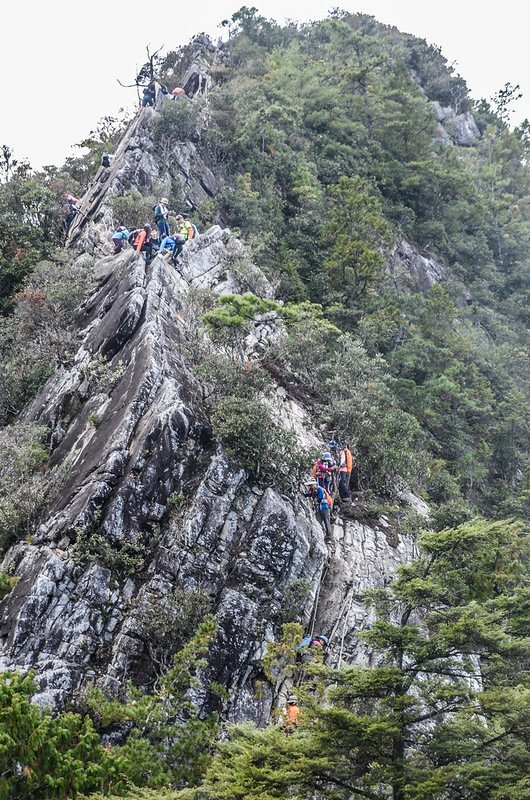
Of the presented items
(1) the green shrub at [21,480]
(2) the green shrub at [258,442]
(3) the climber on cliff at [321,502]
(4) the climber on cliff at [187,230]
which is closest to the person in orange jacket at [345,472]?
(3) the climber on cliff at [321,502]

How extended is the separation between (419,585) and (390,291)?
26.7 metres

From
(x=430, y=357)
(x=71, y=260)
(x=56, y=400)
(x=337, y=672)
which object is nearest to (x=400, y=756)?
(x=337, y=672)

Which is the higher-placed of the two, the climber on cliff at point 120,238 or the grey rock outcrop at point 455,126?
the grey rock outcrop at point 455,126

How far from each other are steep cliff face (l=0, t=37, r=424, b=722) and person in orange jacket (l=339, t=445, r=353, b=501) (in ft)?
2.77

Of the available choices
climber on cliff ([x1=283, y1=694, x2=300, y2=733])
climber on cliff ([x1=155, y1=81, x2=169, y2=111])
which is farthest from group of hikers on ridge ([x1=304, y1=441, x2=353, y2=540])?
climber on cliff ([x1=155, y1=81, x2=169, y2=111])

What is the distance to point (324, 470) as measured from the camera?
59.2ft

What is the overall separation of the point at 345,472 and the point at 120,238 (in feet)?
39.2

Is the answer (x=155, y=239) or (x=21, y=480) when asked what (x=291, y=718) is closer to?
(x=21, y=480)

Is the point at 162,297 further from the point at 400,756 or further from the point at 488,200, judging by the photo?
the point at 488,200

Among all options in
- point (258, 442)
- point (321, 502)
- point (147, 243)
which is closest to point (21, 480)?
point (258, 442)

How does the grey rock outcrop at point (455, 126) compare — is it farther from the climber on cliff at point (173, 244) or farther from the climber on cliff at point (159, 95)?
the climber on cliff at point (173, 244)

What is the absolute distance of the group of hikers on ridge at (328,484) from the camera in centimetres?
1781

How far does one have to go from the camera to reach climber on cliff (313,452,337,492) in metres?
17.9

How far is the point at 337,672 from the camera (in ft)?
32.7
